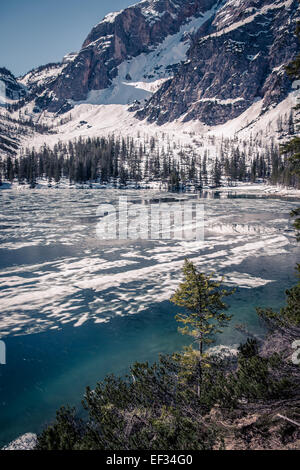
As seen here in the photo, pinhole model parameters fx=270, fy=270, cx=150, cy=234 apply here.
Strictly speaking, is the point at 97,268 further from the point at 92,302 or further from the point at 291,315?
the point at 291,315

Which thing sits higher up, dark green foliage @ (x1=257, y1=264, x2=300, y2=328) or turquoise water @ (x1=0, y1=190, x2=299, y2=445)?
dark green foliage @ (x1=257, y1=264, x2=300, y2=328)

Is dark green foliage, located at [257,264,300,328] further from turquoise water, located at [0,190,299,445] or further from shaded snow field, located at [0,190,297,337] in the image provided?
shaded snow field, located at [0,190,297,337]

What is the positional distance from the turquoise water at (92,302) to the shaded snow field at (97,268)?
0.08 m

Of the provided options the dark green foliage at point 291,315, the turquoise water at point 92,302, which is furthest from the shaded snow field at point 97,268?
the dark green foliage at point 291,315

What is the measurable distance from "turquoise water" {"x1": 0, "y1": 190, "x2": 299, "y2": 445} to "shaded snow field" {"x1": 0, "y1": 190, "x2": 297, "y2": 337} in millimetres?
76

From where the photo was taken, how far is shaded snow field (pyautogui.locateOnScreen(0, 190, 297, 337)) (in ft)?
47.6

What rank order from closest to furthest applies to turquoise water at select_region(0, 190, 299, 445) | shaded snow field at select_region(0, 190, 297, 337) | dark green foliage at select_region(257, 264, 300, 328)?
dark green foliage at select_region(257, 264, 300, 328), turquoise water at select_region(0, 190, 299, 445), shaded snow field at select_region(0, 190, 297, 337)

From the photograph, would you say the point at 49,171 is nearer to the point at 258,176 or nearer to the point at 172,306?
the point at 258,176

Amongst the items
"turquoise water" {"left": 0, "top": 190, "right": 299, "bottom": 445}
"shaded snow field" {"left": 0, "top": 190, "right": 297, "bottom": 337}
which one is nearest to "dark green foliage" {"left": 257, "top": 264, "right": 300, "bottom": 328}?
"turquoise water" {"left": 0, "top": 190, "right": 299, "bottom": 445}

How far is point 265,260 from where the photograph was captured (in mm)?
22859

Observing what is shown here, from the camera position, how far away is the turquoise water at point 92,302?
381 inches

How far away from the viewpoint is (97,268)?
67.8ft

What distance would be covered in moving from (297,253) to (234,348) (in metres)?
17.2

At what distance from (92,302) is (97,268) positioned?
5.46m
